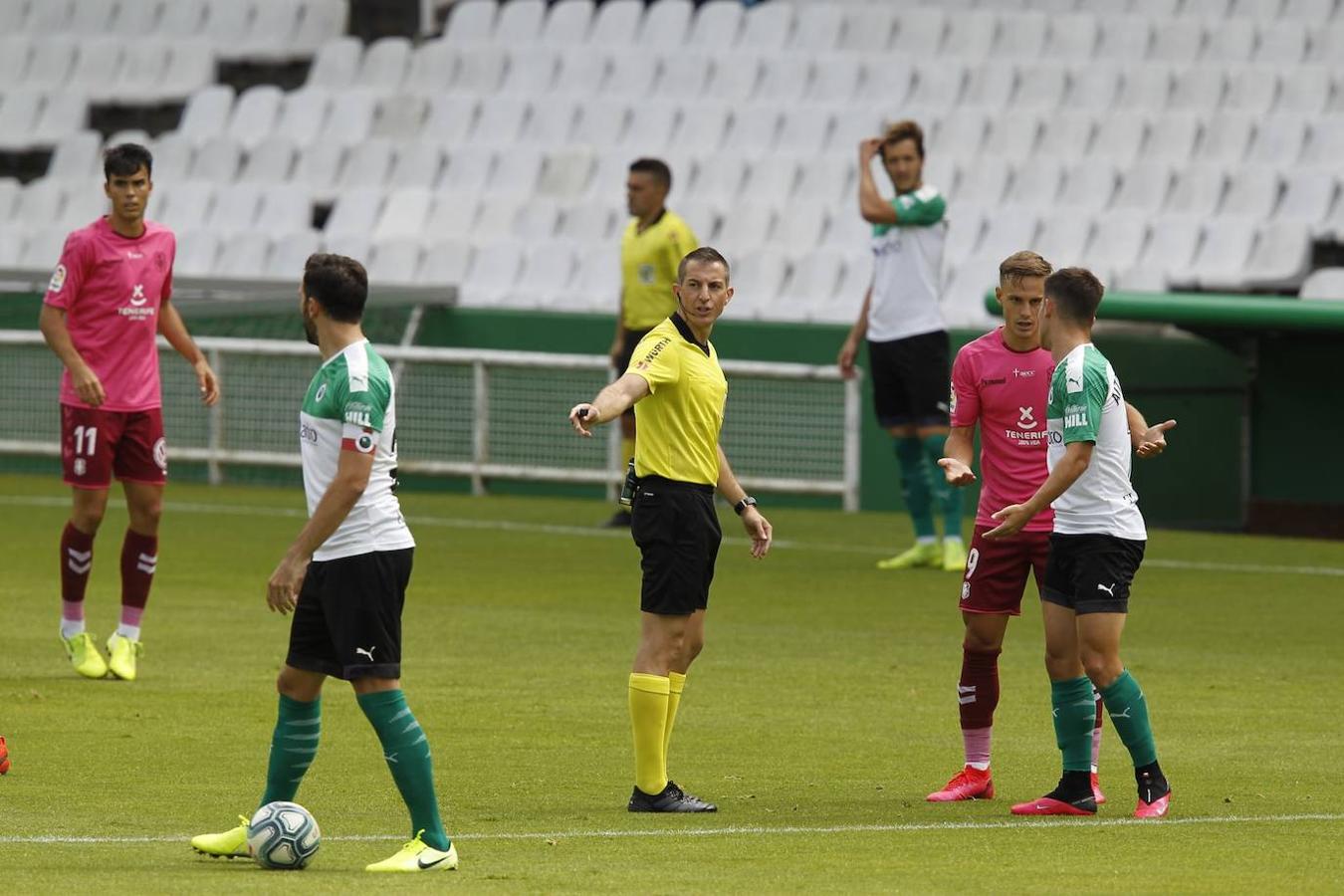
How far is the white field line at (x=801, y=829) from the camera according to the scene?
6.84 meters

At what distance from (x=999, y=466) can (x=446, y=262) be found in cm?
1546

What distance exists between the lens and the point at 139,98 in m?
27.7

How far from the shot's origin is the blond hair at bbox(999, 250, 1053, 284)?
7.73 m

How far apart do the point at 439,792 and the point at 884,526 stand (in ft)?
32.0

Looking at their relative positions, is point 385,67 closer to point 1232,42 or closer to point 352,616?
point 1232,42

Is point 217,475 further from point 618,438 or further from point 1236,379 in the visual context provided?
point 1236,379

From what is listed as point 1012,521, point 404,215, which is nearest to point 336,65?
point 404,215

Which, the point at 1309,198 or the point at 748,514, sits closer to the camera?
the point at 748,514

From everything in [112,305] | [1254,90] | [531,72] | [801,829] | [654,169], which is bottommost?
[801,829]

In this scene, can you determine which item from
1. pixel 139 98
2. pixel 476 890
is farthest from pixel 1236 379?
pixel 139 98

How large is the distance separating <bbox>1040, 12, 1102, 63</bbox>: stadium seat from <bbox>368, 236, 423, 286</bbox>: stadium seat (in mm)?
6187

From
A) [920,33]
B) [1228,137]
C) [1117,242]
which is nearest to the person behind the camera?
[1117,242]

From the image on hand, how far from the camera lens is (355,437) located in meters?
6.29

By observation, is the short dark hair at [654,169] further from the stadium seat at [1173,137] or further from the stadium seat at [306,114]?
the stadium seat at [306,114]
